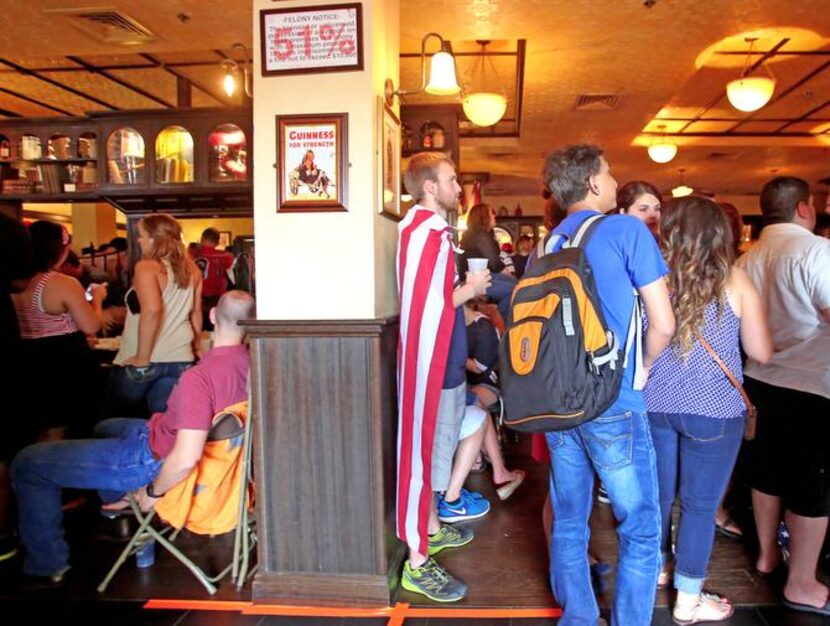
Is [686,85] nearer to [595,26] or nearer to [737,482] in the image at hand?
[595,26]

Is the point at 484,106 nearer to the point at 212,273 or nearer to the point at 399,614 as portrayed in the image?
the point at 212,273

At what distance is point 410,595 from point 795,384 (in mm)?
1624

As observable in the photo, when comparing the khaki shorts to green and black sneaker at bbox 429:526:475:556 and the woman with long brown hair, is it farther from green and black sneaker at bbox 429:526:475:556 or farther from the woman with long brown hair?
the woman with long brown hair

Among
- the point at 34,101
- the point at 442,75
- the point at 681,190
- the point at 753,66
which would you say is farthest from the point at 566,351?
the point at 681,190

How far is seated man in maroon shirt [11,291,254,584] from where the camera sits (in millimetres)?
2496

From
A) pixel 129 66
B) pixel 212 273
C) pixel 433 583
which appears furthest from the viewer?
pixel 129 66

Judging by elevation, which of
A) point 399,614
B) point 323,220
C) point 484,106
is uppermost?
point 484,106

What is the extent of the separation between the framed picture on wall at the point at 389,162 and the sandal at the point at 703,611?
1.78m

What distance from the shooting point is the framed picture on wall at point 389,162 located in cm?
254

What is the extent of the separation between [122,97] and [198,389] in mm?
5196

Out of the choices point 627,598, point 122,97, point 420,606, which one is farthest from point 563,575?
point 122,97

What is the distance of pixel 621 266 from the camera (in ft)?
5.99

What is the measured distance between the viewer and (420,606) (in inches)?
95.8

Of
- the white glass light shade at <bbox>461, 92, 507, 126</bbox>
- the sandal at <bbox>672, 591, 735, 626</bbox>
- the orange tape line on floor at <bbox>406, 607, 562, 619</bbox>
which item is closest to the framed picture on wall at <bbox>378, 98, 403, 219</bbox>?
the orange tape line on floor at <bbox>406, 607, 562, 619</bbox>
